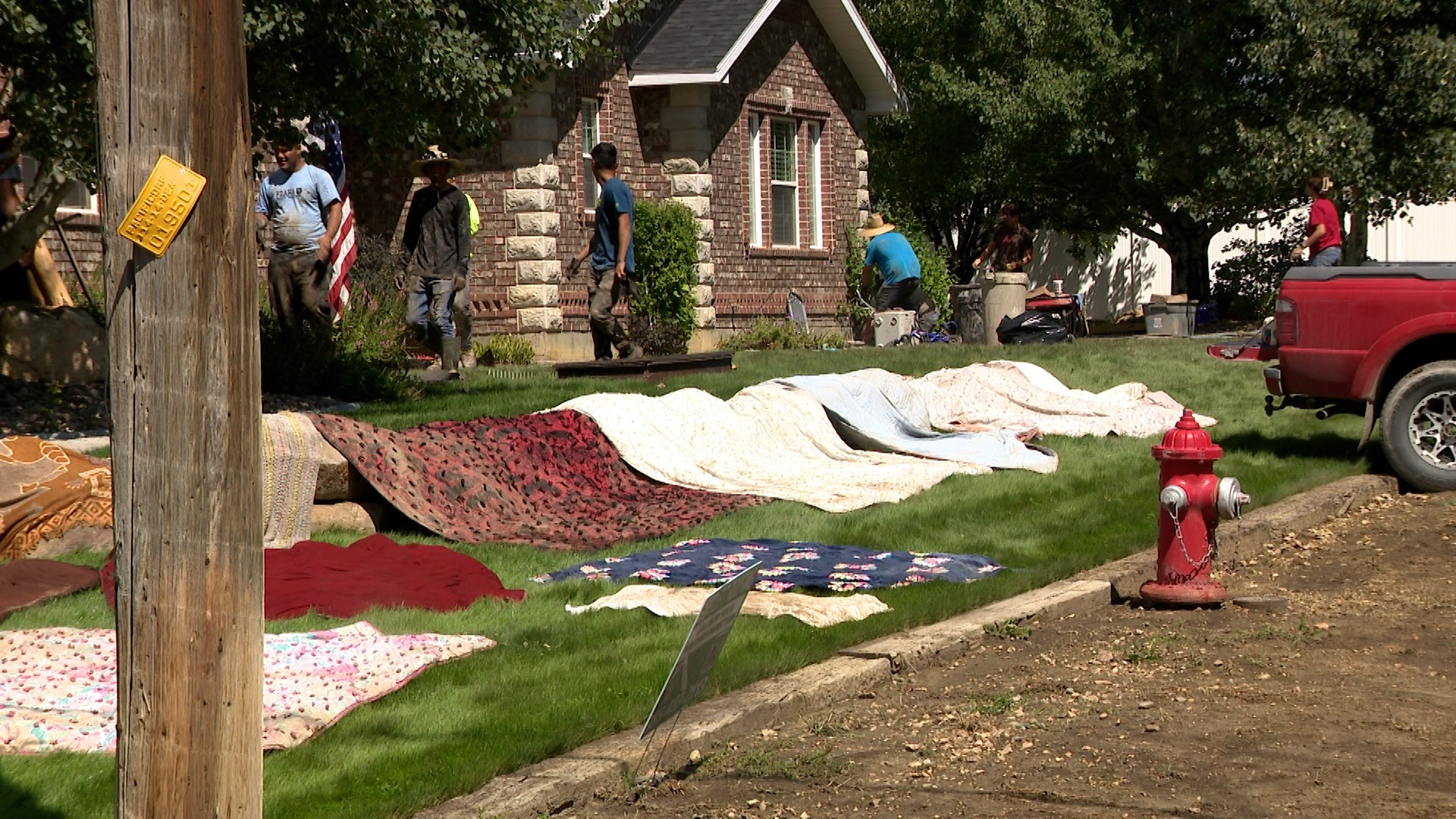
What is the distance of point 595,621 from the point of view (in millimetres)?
6699

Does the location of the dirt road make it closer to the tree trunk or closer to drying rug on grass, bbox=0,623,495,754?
drying rug on grass, bbox=0,623,495,754

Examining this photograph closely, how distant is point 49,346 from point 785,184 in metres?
14.1

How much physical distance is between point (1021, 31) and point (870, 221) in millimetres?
11649

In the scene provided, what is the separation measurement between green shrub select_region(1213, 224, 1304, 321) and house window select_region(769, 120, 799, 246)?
12684 millimetres

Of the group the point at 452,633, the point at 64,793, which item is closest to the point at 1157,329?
the point at 452,633

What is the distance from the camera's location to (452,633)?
641cm

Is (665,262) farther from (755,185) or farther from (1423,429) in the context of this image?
(1423,429)

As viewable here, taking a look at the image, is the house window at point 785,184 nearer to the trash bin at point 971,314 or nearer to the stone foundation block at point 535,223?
the trash bin at point 971,314

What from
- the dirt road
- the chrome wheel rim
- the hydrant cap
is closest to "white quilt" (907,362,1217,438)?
the chrome wheel rim

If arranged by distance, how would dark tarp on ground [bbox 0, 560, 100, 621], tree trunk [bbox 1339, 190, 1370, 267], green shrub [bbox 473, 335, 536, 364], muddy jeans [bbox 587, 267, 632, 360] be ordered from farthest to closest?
tree trunk [bbox 1339, 190, 1370, 267] → green shrub [bbox 473, 335, 536, 364] → muddy jeans [bbox 587, 267, 632, 360] → dark tarp on ground [bbox 0, 560, 100, 621]

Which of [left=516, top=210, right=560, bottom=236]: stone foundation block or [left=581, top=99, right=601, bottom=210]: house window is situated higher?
[left=581, top=99, right=601, bottom=210]: house window

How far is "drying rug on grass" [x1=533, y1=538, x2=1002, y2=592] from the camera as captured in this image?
7547 mm

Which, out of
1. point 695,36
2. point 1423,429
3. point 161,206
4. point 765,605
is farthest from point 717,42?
point 161,206

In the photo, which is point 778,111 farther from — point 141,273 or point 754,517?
point 141,273
